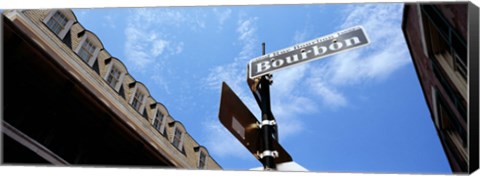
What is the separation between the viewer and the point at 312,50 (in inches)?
113

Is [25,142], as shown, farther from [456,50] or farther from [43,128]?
[456,50]

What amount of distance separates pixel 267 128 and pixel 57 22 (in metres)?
11.2

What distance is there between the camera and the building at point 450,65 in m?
5.00

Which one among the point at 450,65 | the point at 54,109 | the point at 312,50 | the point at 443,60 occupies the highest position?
the point at 443,60

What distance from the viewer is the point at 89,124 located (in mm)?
8852

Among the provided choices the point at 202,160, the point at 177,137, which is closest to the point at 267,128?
the point at 177,137

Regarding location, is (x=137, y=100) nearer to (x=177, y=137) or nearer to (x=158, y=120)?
(x=158, y=120)

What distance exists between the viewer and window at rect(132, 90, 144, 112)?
16.1 m

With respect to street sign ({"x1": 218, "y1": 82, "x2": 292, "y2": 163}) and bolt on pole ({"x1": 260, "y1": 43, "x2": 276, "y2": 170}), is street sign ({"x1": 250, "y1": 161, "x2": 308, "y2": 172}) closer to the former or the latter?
street sign ({"x1": 218, "y1": 82, "x2": 292, "y2": 163})

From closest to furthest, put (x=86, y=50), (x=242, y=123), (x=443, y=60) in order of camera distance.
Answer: (x=242, y=123) < (x=443, y=60) < (x=86, y=50)

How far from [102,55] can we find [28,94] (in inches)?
285

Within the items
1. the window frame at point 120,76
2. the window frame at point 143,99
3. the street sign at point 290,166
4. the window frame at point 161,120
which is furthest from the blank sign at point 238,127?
the window frame at point 161,120

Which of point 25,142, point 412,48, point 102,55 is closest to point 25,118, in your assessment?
point 25,142

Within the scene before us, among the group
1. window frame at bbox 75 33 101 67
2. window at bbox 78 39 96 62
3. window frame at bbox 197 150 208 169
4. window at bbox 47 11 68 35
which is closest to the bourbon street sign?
window at bbox 47 11 68 35
